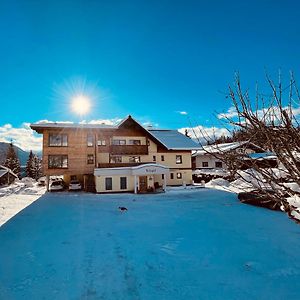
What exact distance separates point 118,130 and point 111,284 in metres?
25.7

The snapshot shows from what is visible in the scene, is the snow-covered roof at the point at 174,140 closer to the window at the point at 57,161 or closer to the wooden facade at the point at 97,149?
the wooden facade at the point at 97,149

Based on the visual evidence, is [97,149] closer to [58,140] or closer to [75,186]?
[58,140]

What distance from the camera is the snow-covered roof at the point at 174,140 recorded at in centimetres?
3381

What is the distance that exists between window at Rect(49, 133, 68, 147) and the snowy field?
1336 centimetres

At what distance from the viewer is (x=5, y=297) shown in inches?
249

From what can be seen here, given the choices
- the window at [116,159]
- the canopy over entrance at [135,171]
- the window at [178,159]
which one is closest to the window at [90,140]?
the window at [116,159]

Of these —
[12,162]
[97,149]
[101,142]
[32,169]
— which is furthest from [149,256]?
[32,169]

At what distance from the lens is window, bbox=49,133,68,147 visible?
29.2 metres

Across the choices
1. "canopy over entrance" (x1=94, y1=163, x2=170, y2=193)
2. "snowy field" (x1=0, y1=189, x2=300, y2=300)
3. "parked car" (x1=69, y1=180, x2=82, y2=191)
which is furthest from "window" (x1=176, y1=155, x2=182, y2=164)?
"snowy field" (x1=0, y1=189, x2=300, y2=300)

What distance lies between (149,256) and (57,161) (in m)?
23.0

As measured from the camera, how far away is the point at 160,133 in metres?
38.5

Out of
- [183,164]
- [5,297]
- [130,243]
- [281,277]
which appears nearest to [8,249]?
[5,297]

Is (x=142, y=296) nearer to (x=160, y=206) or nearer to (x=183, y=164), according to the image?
(x=160, y=206)

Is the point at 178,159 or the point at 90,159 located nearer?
the point at 90,159
